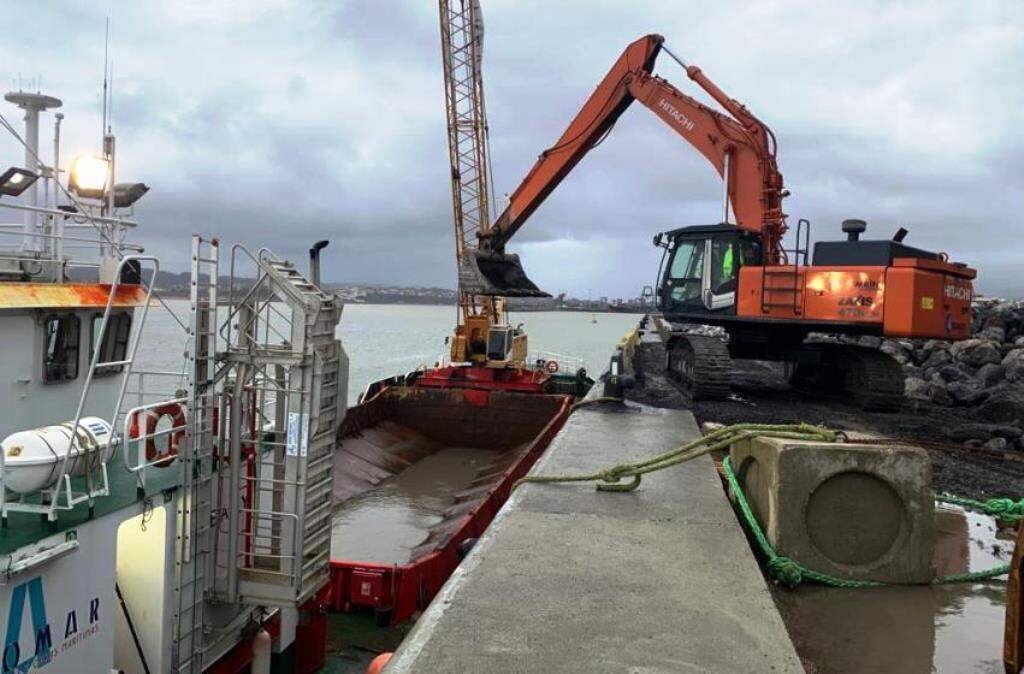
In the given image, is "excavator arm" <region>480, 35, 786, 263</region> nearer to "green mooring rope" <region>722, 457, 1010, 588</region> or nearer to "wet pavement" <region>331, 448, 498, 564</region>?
"wet pavement" <region>331, 448, 498, 564</region>

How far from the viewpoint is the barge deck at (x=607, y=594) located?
3127mm

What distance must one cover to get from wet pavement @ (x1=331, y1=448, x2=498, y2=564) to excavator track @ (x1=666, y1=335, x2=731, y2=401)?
5374 mm

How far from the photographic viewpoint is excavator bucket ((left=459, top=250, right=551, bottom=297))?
19.3 metres

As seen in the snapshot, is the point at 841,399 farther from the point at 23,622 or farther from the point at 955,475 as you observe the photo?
the point at 23,622

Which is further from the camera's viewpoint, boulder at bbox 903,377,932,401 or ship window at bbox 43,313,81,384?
boulder at bbox 903,377,932,401

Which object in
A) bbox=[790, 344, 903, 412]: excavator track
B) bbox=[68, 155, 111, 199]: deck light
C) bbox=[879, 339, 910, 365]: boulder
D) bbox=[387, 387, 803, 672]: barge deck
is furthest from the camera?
bbox=[879, 339, 910, 365]: boulder

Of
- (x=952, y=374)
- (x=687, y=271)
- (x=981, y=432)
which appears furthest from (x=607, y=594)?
(x=952, y=374)

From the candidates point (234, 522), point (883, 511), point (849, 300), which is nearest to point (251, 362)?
point (234, 522)

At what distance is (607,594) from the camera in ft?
12.3

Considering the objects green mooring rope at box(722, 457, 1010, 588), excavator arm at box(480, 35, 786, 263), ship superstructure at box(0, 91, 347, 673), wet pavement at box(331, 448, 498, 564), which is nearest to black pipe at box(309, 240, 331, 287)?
ship superstructure at box(0, 91, 347, 673)

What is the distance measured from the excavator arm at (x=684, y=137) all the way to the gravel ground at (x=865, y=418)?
9.44 ft

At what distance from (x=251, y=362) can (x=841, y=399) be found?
10633 mm

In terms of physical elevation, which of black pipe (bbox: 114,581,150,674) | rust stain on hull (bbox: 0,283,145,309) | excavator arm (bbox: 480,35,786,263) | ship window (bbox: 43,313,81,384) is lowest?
black pipe (bbox: 114,581,150,674)

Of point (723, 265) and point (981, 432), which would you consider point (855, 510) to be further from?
point (723, 265)
